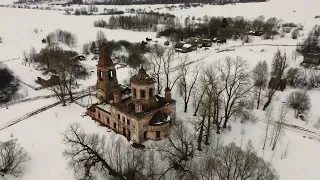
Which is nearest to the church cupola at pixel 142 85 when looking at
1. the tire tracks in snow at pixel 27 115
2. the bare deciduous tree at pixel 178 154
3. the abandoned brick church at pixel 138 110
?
the abandoned brick church at pixel 138 110

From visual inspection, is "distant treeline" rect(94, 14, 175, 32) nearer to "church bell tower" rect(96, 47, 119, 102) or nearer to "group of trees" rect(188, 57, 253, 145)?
"group of trees" rect(188, 57, 253, 145)

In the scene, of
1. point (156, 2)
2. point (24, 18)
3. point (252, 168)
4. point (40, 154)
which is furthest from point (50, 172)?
point (156, 2)

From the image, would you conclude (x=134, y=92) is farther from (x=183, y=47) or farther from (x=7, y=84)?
(x=183, y=47)

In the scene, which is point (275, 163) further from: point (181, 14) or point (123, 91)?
point (181, 14)

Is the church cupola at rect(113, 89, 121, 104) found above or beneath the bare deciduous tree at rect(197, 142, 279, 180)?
above

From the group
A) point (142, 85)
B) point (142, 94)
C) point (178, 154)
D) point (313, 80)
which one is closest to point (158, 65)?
point (142, 94)

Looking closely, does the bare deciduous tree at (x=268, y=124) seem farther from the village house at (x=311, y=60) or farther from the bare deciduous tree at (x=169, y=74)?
the village house at (x=311, y=60)

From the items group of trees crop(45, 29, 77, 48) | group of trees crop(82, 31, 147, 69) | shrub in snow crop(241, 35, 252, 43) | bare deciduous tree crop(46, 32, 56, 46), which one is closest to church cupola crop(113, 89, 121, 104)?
group of trees crop(82, 31, 147, 69)
